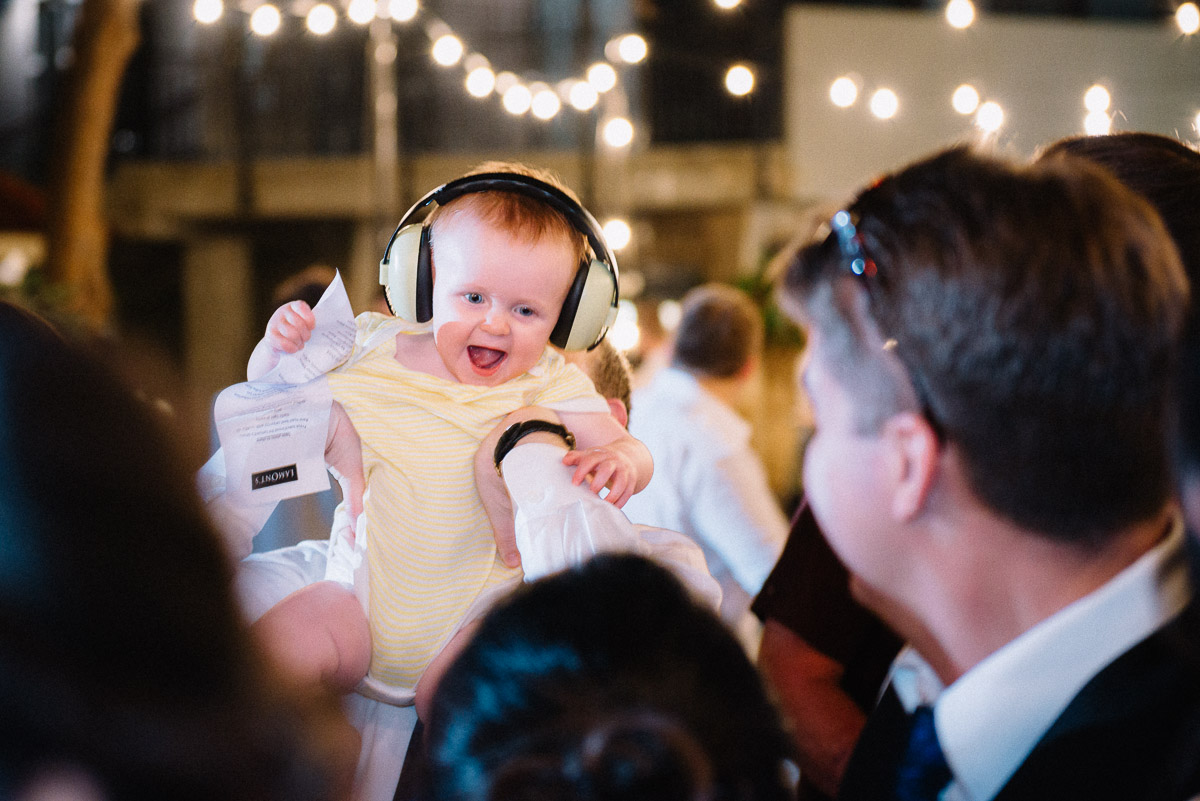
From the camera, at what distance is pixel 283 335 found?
123 centimetres

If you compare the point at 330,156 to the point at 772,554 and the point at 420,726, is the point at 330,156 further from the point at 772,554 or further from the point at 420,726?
the point at 420,726

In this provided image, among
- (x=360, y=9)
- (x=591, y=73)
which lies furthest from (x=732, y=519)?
(x=591, y=73)

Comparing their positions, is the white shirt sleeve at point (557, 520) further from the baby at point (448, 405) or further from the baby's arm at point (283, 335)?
the baby's arm at point (283, 335)

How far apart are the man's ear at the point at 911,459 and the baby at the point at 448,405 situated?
38 cm

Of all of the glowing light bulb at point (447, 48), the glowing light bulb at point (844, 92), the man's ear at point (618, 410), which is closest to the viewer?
the man's ear at point (618, 410)

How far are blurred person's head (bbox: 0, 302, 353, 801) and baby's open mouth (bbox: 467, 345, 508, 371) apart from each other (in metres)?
0.75

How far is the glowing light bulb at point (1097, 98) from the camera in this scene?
3.60 m

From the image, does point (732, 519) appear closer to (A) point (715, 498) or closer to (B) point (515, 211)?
(A) point (715, 498)

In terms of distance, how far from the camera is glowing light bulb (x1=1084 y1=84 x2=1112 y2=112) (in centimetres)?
360

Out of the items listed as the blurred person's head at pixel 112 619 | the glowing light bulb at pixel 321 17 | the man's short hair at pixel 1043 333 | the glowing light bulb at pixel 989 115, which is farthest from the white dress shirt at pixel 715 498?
the glowing light bulb at pixel 321 17

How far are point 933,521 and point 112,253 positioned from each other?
12825 mm

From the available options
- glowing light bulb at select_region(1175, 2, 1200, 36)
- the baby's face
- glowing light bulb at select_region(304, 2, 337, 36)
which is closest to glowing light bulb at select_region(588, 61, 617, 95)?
glowing light bulb at select_region(304, 2, 337, 36)

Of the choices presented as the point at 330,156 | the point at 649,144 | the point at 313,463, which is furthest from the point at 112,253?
the point at 313,463

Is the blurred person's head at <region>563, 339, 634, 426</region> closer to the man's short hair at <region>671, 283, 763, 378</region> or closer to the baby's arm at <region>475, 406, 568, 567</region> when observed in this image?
the baby's arm at <region>475, 406, 568, 567</region>
